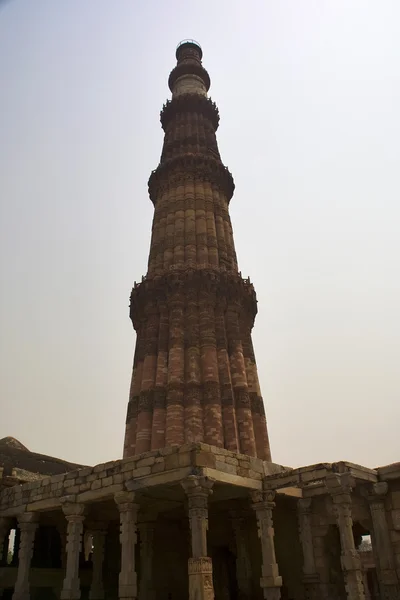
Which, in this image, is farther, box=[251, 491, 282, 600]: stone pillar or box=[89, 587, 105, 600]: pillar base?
box=[89, 587, 105, 600]: pillar base

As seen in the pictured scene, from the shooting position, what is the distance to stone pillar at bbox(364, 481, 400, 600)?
11.8 metres

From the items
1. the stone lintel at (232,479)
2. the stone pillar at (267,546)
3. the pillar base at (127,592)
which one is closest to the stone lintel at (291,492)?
the stone pillar at (267,546)

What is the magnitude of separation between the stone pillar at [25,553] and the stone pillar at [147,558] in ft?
9.63

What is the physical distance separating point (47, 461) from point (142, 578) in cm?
852

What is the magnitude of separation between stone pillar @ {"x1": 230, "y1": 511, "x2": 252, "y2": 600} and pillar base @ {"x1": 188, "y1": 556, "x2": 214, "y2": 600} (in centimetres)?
451

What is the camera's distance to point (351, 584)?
37.0 ft

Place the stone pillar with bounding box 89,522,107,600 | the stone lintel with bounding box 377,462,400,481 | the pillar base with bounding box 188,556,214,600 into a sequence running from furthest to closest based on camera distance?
the stone pillar with bounding box 89,522,107,600
the stone lintel with bounding box 377,462,400,481
the pillar base with bounding box 188,556,214,600

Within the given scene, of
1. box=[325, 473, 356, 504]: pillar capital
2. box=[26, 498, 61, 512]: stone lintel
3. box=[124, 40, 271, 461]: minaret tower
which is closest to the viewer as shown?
box=[325, 473, 356, 504]: pillar capital

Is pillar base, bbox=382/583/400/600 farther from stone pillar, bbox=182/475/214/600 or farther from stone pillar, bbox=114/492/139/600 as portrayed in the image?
stone pillar, bbox=114/492/139/600

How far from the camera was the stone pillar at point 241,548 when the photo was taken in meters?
14.7

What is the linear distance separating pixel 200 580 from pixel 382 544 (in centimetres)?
455

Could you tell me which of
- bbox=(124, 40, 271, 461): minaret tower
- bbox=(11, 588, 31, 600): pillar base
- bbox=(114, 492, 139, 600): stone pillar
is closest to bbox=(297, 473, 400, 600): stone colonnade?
bbox=(114, 492, 139, 600): stone pillar

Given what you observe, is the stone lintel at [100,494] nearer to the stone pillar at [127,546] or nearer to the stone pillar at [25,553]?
the stone pillar at [127,546]

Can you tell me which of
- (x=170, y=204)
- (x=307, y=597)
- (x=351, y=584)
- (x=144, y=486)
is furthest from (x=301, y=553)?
(x=170, y=204)
